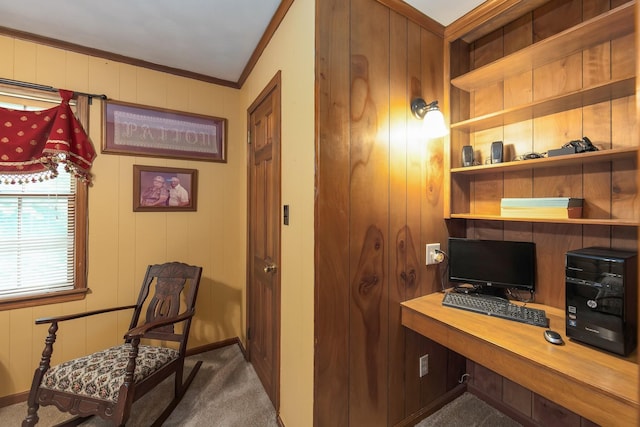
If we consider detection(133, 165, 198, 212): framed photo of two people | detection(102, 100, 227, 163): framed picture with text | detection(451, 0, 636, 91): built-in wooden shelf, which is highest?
detection(451, 0, 636, 91): built-in wooden shelf

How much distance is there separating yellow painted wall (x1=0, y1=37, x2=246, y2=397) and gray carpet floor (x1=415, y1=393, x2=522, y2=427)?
69.1 inches

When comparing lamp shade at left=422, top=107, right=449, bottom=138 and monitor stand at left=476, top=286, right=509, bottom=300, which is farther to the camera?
monitor stand at left=476, top=286, right=509, bottom=300

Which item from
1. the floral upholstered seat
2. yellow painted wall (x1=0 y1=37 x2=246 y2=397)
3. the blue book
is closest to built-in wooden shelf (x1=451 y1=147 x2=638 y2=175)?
the blue book

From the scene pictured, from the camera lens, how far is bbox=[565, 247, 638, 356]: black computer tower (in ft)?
3.26

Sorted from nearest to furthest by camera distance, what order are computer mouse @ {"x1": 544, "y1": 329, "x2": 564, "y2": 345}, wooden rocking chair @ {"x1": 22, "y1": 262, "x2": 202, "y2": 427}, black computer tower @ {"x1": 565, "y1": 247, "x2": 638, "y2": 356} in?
black computer tower @ {"x1": 565, "y1": 247, "x2": 638, "y2": 356}
computer mouse @ {"x1": 544, "y1": 329, "x2": 564, "y2": 345}
wooden rocking chair @ {"x1": 22, "y1": 262, "x2": 202, "y2": 427}

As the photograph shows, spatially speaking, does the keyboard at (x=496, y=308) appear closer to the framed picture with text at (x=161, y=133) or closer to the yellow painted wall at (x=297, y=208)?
the yellow painted wall at (x=297, y=208)

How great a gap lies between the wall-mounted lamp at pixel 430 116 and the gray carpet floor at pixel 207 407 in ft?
6.60

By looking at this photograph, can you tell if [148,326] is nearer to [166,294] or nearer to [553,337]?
[166,294]

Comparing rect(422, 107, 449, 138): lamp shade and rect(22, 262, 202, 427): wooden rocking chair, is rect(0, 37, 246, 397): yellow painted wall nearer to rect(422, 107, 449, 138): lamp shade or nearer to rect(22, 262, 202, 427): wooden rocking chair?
rect(22, 262, 202, 427): wooden rocking chair

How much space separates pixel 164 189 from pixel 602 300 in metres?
2.82

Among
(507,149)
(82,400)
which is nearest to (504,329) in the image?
(507,149)

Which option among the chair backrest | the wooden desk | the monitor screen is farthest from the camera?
the chair backrest

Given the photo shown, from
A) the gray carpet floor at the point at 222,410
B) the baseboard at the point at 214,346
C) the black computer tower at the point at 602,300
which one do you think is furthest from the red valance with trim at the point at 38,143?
the black computer tower at the point at 602,300

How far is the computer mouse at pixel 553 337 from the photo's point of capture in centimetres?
110
